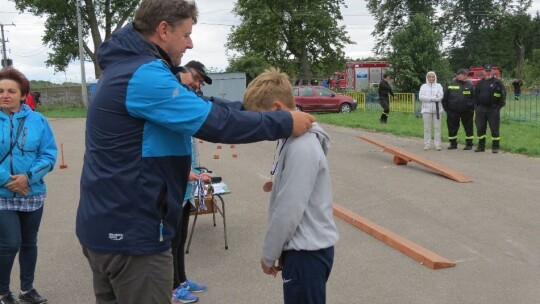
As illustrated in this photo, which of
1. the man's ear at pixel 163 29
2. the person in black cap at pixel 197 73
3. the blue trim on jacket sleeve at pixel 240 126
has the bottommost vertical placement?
the blue trim on jacket sleeve at pixel 240 126

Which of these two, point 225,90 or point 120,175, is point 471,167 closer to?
point 120,175

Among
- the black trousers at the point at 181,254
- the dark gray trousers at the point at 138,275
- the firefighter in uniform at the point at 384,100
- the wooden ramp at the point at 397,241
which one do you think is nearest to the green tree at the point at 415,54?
the firefighter in uniform at the point at 384,100

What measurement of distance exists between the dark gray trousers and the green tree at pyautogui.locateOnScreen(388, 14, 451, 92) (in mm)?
35703

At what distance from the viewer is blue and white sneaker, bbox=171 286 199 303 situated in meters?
4.66

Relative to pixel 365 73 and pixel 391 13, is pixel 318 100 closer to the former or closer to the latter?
pixel 365 73

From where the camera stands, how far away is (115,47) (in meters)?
2.37

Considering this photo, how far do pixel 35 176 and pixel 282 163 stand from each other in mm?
2442

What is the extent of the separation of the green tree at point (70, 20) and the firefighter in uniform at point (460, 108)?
3776cm

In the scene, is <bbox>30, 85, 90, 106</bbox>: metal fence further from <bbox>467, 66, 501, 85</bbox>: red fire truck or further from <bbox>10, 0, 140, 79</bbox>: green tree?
<bbox>467, 66, 501, 85</bbox>: red fire truck

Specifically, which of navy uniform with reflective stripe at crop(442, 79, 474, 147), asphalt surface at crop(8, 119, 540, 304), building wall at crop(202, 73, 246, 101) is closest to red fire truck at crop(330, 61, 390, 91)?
building wall at crop(202, 73, 246, 101)

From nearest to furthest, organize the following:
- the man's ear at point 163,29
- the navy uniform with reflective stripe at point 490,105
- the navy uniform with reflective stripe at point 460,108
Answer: the man's ear at point 163,29, the navy uniform with reflective stripe at point 490,105, the navy uniform with reflective stripe at point 460,108

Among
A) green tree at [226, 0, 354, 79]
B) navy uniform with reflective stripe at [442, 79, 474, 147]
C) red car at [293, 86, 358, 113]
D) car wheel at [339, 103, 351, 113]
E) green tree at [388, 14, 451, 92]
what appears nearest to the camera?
navy uniform with reflective stripe at [442, 79, 474, 147]

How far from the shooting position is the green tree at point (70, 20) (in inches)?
1868

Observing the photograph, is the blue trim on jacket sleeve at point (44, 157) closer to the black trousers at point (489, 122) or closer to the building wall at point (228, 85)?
the black trousers at point (489, 122)
